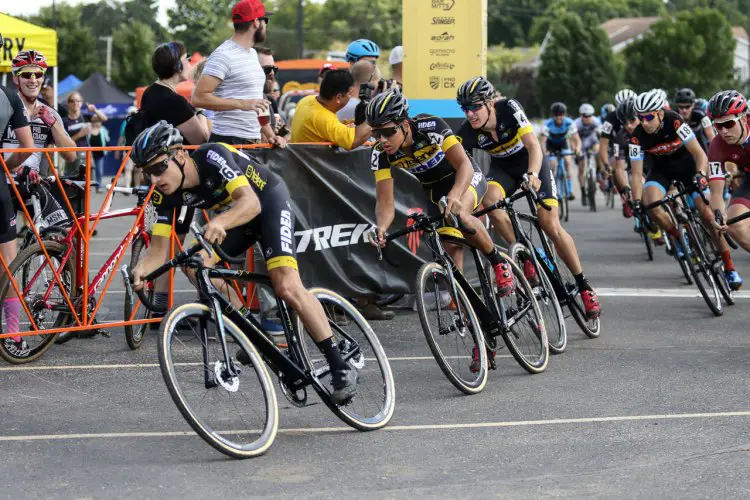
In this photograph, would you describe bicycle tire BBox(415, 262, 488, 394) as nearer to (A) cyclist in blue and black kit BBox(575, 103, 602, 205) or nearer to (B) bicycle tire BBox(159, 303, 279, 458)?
(B) bicycle tire BBox(159, 303, 279, 458)

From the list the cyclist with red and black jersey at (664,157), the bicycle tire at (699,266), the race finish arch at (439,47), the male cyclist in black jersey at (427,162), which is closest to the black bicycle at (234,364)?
the male cyclist in black jersey at (427,162)

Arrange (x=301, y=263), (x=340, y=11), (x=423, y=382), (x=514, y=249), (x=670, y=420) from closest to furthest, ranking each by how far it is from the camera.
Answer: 1. (x=670, y=420)
2. (x=423, y=382)
3. (x=514, y=249)
4. (x=301, y=263)
5. (x=340, y=11)

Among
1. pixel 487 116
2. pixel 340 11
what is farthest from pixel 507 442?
pixel 340 11

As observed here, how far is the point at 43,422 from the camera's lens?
7.02 metres

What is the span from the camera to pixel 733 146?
1022cm

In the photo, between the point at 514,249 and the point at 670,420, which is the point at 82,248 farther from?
the point at 670,420

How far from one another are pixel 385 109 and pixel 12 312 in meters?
2.93

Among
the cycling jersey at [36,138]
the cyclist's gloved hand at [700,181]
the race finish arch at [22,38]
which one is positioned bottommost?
the cyclist's gloved hand at [700,181]

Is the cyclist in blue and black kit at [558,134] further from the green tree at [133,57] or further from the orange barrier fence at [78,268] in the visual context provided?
the green tree at [133,57]

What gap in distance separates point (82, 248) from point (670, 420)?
4280 millimetres

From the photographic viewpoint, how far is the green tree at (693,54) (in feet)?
314

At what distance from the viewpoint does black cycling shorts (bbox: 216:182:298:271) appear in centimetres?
659

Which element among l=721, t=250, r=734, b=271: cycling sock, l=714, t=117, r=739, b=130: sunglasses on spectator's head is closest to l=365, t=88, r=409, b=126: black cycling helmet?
l=714, t=117, r=739, b=130: sunglasses on spectator's head

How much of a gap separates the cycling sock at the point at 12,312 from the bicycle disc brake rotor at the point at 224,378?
2.97m
